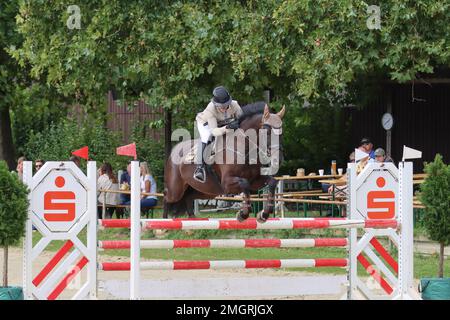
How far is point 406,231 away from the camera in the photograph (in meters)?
10.4

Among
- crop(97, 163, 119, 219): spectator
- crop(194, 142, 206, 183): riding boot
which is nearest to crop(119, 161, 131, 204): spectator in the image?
crop(97, 163, 119, 219): spectator

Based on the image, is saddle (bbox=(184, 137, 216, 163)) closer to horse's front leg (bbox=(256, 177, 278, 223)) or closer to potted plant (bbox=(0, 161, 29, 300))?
horse's front leg (bbox=(256, 177, 278, 223))

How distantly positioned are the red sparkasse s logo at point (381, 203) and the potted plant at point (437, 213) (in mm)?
498

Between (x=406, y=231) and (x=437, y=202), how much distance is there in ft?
1.87

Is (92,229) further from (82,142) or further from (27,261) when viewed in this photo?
(82,142)

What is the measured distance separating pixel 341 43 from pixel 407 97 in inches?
248

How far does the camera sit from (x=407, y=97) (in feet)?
76.5

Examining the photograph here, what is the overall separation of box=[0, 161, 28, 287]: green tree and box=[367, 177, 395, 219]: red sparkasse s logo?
3.23 m

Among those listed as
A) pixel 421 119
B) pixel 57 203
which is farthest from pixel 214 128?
pixel 421 119

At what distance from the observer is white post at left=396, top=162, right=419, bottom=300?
1035 centimetres

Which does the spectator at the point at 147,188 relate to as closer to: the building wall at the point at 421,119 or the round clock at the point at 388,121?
the round clock at the point at 388,121

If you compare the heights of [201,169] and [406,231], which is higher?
[201,169]

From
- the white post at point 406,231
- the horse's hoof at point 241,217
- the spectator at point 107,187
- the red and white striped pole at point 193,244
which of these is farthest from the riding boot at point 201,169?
the spectator at point 107,187

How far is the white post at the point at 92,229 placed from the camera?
980cm
